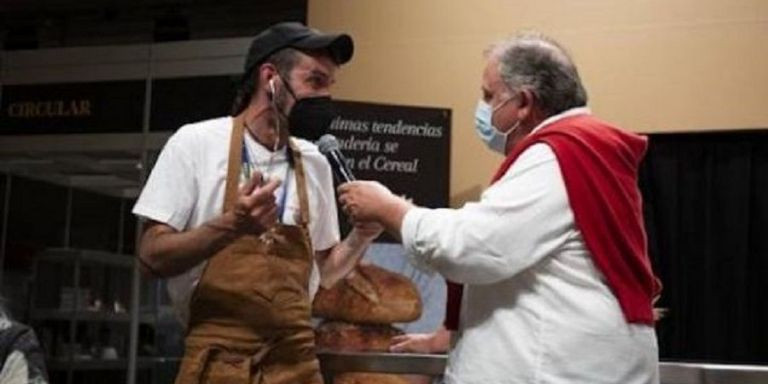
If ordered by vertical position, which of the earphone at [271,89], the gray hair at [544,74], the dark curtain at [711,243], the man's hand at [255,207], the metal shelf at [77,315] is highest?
the gray hair at [544,74]

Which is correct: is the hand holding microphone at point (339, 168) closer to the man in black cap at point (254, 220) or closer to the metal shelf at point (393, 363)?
the man in black cap at point (254, 220)

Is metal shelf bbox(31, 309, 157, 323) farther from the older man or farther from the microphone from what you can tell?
the older man

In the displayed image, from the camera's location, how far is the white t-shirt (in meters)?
1.85

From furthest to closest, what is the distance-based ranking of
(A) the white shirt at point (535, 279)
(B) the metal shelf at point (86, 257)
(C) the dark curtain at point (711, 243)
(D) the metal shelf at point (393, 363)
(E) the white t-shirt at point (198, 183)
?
(B) the metal shelf at point (86, 257) < (C) the dark curtain at point (711, 243) < (E) the white t-shirt at point (198, 183) < (D) the metal shelf at point (393, 363) < (A) the white shirt at point (535, 279)

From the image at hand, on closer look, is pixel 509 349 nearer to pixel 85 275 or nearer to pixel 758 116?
pixel 758 116

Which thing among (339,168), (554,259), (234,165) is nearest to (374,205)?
(339,168)

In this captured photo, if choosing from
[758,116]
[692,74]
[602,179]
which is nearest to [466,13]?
[692,74]

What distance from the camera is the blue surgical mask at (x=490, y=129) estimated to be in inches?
65.8

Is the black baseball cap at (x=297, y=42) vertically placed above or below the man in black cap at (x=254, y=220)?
above

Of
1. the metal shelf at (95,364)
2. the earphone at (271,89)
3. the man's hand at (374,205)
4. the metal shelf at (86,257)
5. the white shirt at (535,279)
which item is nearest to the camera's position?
the white shirt at (535,279)

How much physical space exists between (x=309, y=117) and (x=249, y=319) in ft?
1.38

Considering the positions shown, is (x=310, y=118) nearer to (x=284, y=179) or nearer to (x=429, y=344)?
(x=284, y=179)

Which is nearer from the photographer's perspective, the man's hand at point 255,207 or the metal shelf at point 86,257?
the man's hand at point 255,207

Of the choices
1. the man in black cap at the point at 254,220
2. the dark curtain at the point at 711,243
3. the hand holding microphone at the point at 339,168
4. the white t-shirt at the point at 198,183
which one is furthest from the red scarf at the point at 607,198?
the dark curtain at the point at 711,243
